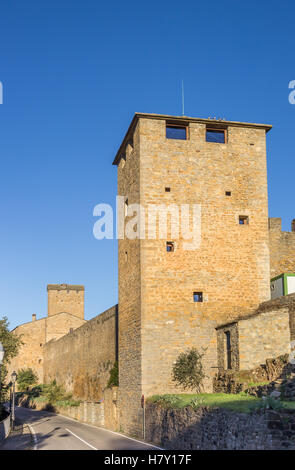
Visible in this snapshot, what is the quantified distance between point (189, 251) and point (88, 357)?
17.9 metres

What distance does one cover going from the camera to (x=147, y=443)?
19672 millimetres

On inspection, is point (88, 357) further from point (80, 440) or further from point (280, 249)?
point (80, 440)

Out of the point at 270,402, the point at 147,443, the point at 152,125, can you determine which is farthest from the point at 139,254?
the point at 270,402

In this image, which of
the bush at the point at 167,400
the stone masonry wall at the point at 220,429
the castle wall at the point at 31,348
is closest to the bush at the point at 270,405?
the stone masonry wall at the point at 220,429

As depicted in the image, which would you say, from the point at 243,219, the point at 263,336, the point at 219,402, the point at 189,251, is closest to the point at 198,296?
the point at 189,251

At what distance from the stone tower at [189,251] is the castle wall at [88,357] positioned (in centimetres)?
675

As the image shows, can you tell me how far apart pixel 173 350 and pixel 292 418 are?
10.5m

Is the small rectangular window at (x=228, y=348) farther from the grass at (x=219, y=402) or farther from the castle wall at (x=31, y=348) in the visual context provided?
the castle wall at (x=31, y=348)

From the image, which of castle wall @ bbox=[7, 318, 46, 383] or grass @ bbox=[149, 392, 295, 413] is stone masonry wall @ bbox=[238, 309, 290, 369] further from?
castle wall @ bbox=[7, 318, 46, 383]

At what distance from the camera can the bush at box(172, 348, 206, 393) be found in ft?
71.7

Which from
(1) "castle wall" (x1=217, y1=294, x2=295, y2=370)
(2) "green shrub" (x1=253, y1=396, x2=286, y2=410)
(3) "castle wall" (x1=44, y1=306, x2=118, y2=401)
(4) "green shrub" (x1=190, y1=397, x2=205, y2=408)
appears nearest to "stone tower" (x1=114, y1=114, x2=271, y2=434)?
(1) "castle wall" (x1=217, y1=294, x2=295, y2=370)

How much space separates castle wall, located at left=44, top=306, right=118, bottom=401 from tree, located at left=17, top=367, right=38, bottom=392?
22.8 feet

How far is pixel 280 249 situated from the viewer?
91.9ft

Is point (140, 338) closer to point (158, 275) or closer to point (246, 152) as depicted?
point (158, 275)
